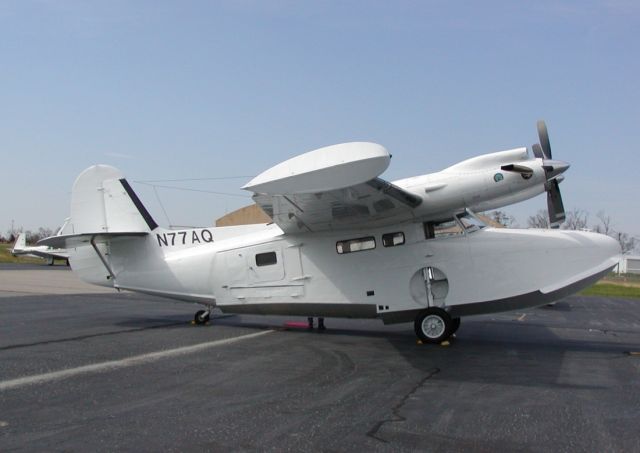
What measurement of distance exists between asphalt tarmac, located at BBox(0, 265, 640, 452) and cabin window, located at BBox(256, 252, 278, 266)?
5.31 feet

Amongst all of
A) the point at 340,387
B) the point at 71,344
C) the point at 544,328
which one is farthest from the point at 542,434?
the point at 544,328

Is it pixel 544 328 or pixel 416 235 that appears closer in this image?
pixel 416 235

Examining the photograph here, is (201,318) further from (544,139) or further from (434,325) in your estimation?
(544,139)

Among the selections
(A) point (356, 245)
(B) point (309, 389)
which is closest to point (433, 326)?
(A) point (356, 245)

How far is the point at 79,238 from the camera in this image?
13.2 m

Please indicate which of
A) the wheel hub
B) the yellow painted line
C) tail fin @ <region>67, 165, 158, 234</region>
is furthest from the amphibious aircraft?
the yellow painted line

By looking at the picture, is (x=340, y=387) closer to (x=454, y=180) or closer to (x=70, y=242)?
(x=454, y=180)

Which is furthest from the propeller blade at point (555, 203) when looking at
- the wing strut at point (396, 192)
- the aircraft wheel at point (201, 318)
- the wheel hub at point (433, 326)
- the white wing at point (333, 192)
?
the aircraft wheel at point (201, 318)

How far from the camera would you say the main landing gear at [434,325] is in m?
11.1

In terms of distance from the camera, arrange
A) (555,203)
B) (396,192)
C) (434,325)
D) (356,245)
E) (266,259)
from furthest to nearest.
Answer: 1. (266,259)
2. (356,245)
3. (555,203)
4. (434,325)
5. (396,192)

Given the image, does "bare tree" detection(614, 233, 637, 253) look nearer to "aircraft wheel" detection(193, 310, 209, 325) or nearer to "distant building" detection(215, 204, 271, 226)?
"aircraft wheel" detection(193, 310, 209, 325)

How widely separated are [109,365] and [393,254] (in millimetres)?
5853

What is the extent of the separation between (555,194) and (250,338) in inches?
279

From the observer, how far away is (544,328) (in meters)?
14.6
